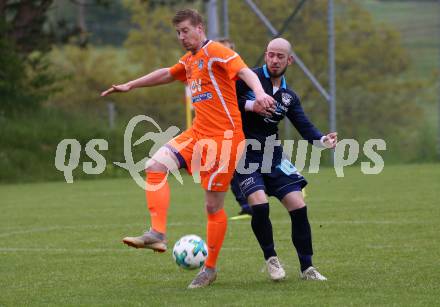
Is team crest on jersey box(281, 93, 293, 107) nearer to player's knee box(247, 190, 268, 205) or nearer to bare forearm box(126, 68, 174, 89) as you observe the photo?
player's knee box(247, 190, 268, 205)

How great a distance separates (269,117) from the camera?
7828 millimetres

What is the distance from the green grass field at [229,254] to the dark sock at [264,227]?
24cm

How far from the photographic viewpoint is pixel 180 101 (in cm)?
3097

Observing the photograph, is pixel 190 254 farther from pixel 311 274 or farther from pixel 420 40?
pixel 420 40

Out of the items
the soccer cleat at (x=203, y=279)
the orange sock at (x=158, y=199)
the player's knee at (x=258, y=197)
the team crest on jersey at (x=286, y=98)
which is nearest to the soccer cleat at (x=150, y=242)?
the orange sock at (x=158, y=199)

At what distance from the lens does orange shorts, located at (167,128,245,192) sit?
7.46 metres

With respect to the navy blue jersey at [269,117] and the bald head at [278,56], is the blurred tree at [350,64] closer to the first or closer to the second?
the navy blue jersey at [269,117]

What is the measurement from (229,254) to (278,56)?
97.6 inches

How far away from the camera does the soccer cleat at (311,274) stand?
7656mm

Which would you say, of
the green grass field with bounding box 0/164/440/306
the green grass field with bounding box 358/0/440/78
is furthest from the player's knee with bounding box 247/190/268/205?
the green grass field with bounding box 358/0/440/78

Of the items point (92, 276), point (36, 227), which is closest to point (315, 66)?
point (36, 227)

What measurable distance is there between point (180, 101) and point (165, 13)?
9166 mm

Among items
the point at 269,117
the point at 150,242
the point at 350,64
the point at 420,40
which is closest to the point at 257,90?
the point at 269,117

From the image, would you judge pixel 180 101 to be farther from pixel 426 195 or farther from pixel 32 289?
pixel 32 289
